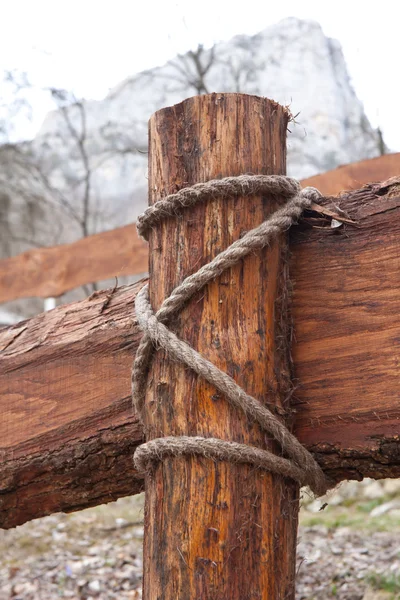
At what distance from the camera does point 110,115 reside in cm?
716

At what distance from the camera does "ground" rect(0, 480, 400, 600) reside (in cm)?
222

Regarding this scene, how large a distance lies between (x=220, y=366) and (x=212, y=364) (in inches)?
0.6

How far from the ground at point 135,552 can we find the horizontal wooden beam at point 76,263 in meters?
1.14

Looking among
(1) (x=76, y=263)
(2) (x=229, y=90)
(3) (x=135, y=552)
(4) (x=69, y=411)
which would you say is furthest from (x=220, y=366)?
(2) (x=229, y=90)

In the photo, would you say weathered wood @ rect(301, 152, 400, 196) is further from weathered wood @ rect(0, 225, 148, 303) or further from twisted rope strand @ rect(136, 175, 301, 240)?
twisted rope strand @ rect(136, 175, 301, 240)

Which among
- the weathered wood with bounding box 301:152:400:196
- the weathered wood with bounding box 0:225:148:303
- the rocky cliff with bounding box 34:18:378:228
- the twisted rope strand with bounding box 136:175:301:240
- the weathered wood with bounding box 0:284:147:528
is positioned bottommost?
the weathered wood with bounding box 0:284:147:528

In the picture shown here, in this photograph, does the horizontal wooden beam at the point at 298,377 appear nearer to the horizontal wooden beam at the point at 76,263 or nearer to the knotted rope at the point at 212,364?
the knotted rope at the point at 212,364

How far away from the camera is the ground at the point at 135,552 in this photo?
2.22 metres

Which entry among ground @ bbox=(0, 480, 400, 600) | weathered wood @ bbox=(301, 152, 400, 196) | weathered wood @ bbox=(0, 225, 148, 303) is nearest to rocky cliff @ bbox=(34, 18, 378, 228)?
weathered wood @ bbox=(0, 225, 148, 303)

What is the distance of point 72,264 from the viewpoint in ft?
10.9

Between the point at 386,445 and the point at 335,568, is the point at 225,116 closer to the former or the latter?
the point at 386,445

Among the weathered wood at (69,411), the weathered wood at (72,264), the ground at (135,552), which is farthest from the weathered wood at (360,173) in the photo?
the weathered wood at (69,411)

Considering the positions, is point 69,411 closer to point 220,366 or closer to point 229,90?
point 220,366

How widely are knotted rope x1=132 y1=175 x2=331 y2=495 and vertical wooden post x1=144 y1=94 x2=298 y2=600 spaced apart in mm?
16
